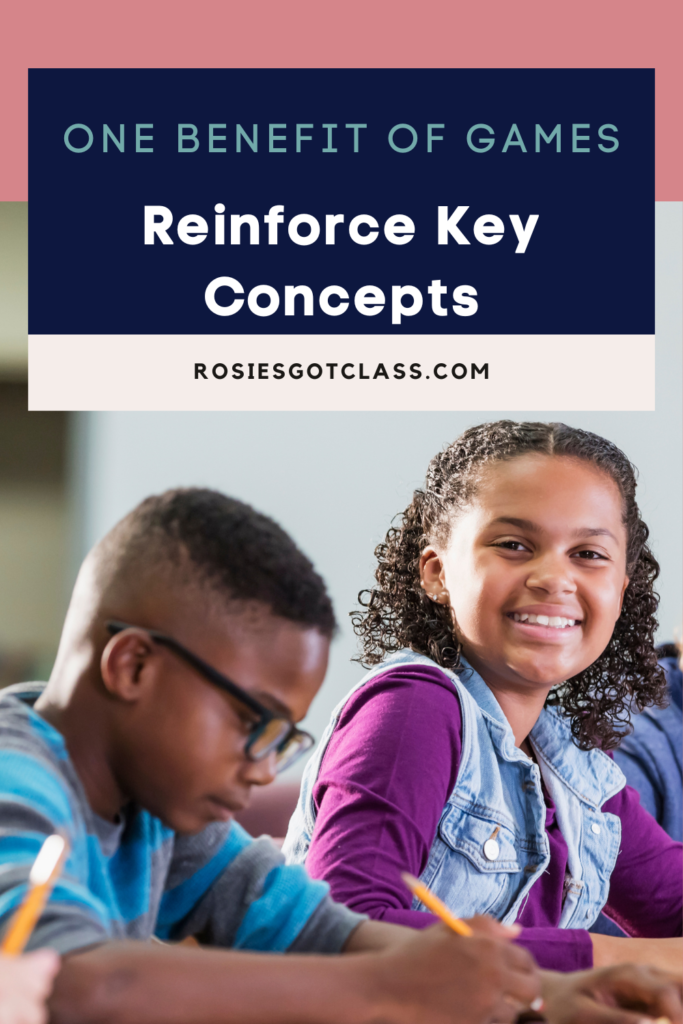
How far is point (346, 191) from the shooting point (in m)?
0.76

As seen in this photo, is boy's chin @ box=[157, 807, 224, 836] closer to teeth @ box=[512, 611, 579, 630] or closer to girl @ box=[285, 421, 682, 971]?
girl @ box=[285, 421, 682, 971]

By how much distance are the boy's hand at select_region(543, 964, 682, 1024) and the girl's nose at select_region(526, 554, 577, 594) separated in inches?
11.3

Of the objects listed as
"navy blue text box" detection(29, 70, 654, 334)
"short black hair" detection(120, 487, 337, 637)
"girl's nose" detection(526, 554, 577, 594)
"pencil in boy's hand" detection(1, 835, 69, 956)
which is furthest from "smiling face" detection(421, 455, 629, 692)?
"pencil in boy's hand" detection(1, 835, 69, 956)

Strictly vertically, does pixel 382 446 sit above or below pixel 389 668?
above

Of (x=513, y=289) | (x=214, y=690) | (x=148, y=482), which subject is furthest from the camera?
(x=513, y=289)

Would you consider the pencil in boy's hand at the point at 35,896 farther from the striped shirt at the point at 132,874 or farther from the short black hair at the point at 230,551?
the short black hair at the point at 230,551

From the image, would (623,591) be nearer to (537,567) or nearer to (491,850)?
(537,567)

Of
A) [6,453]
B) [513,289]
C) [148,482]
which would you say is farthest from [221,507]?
[513,289]

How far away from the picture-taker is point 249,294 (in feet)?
2.46

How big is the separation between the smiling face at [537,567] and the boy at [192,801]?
0.25 metres

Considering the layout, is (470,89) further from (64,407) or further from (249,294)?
(64,407)

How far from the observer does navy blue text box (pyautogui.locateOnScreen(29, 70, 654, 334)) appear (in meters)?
0.74

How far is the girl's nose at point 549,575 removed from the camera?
2.60 feet

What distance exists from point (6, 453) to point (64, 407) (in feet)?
0.17
